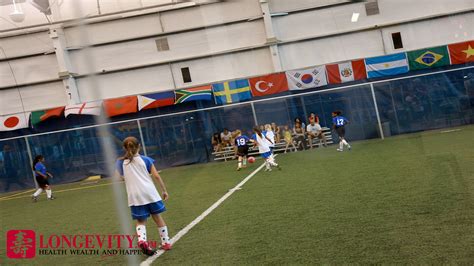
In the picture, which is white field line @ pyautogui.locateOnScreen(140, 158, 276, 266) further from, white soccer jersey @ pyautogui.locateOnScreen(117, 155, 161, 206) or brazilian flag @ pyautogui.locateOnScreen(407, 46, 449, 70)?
brazilian flag @ pyautogui.locateOnScreen(407, 46, 449, 70)

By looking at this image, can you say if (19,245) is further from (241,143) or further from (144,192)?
(241,143)

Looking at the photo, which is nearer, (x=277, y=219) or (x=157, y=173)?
(x=157, y=173)

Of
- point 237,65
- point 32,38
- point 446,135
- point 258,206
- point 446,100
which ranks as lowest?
point 258,206

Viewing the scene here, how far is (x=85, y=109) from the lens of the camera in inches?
40.5

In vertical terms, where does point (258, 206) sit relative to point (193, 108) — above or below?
below

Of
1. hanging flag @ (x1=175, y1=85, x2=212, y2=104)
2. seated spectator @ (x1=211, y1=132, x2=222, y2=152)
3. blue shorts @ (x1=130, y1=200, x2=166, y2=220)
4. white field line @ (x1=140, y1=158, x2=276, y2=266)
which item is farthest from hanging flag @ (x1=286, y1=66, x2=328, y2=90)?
seated spectator @ (x1=211, y1=132, x2=222, y2=152)

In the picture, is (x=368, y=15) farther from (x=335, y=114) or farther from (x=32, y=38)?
(x=32, y=38)

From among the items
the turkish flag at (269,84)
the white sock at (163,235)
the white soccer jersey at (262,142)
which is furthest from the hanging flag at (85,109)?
the white soccer jersey at (262,142)

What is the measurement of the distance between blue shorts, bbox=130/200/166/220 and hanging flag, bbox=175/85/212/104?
85 centimetres

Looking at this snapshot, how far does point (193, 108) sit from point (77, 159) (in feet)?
1.38

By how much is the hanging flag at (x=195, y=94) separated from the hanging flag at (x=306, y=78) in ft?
0.87

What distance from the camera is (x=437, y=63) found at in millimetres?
1392

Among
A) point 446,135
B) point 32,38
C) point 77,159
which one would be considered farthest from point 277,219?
point 32,38

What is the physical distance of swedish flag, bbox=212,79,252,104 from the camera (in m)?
1.52
